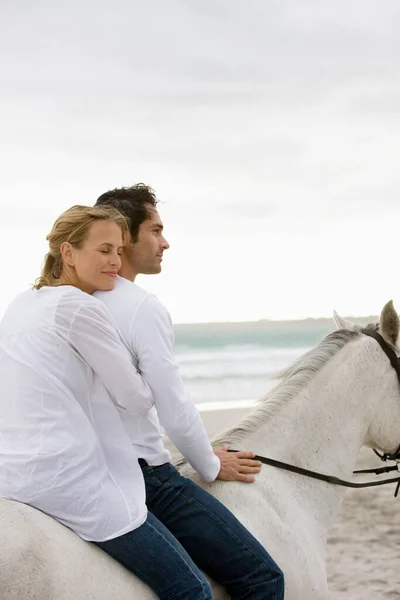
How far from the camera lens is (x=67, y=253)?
8.29ft

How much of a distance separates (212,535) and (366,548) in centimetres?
420

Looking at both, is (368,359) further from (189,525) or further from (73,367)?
(73,367)

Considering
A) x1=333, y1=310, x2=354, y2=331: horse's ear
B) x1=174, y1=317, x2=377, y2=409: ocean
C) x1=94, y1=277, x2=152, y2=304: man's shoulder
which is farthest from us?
x1=174, y1=317, x2=377, y2=409: ocean

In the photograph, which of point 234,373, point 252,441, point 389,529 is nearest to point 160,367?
point 252,441

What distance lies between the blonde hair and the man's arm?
329 mm

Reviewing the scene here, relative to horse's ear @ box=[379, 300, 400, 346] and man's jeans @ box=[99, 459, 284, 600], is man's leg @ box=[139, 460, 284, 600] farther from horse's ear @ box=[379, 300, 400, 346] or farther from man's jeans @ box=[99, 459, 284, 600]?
horse's ear @ box=[379, 300, 400, 346]

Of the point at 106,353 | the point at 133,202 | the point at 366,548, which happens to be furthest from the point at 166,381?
the point at 366,548

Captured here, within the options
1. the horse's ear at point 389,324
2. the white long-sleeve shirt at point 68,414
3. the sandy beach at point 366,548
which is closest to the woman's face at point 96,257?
the white long-sleeve shirt at point 68,414

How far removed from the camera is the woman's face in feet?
8.27

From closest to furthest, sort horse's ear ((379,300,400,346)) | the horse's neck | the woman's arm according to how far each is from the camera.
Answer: the woman's arm → the horse's neck → horse's ear ((379,300,400,346))

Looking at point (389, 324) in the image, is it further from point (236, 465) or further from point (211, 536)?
point (211, 536)

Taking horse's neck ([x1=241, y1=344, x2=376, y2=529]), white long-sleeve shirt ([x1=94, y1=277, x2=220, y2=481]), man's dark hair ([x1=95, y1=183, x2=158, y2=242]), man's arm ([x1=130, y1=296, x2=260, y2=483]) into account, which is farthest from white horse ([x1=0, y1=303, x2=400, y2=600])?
man's dark hair ([x1=95, y1=183, x2=158, y2=242])

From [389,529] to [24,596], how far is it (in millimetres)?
5482

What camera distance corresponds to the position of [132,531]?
231 centimetres
